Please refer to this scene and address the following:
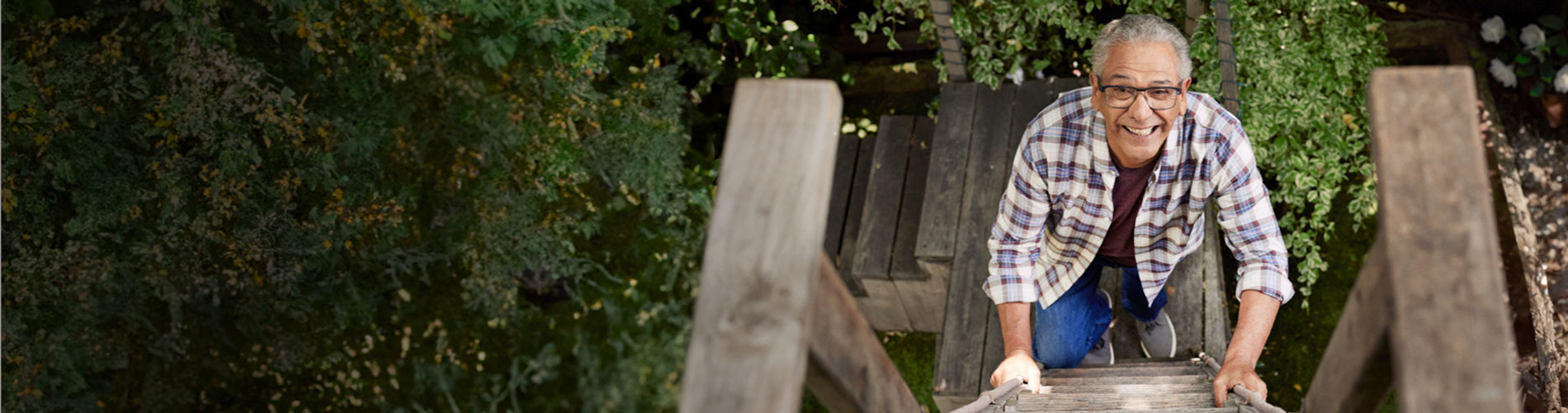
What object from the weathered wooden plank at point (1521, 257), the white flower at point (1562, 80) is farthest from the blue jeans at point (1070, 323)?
the white flower at point (1562, 80)

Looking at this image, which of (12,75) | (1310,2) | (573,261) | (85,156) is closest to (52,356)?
(85,156)

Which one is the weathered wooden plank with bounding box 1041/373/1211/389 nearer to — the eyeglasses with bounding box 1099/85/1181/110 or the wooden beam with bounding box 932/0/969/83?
the eyeglasses with bounding box 1099/85/1181/110

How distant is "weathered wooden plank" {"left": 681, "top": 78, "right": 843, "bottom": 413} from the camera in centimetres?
83

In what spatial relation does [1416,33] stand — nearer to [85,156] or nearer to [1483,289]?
[1483,289]

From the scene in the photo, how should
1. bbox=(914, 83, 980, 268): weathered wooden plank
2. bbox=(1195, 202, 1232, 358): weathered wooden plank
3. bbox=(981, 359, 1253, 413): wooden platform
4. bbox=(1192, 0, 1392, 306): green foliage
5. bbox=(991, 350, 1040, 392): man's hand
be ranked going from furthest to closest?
1. bbox=(914, 83, 980, 268): weathered wooden plank
2. bbox=(1192, 0, 1392, 306): green foliage
3. bbox=(1195, 202, 1232, 358): weathered wooden plank
4. bbox=(991, 350, 1040, 392): man's hand
5. bbox=(981, 359, 1253, 413): wooden platform

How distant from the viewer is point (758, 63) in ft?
12.3

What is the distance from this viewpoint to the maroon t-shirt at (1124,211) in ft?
6.08

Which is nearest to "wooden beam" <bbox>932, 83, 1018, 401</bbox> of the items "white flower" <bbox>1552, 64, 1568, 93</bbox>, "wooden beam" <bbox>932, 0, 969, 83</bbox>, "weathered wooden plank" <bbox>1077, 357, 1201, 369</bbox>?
"wooden beam" <bbox>932, 0, 969, 83</bbox>

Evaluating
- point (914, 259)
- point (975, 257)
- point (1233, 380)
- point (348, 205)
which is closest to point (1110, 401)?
point (1233, 380)

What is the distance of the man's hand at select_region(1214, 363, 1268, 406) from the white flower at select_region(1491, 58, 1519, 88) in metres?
2.42

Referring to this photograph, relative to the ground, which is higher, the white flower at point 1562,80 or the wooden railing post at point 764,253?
the white flower at point 1562,80

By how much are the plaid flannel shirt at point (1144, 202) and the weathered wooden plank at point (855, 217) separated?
1288 millimetres

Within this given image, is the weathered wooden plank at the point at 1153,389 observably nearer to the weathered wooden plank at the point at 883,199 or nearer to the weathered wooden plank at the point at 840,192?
the weathered wooden plank at the point at 883,199

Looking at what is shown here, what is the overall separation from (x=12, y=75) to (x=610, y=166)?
214 centimetres
